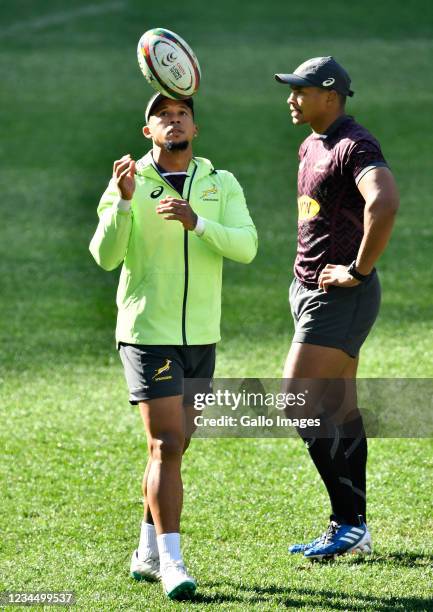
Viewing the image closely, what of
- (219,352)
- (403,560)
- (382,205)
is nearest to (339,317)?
(382,205)

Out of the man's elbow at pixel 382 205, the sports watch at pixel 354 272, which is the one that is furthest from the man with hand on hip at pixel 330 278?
the man's elbow at pixel 382 205

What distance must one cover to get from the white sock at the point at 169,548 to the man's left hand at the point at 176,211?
1.32 metres

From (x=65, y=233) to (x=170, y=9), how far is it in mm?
19164

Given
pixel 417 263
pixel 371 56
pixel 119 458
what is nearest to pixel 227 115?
pixel 371 56

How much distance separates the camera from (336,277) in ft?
18.6

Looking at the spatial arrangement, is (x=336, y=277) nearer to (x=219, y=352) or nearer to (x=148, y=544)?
(x=148, y=544)

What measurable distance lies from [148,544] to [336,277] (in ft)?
4.82

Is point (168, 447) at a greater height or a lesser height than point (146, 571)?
greater

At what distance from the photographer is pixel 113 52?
2753 cm

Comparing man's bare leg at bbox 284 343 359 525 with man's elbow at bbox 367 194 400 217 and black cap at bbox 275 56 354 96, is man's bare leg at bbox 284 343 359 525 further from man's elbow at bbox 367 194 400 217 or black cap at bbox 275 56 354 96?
black cap at bbox 275 56 354 96

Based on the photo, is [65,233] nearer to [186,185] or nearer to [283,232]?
[283,232]

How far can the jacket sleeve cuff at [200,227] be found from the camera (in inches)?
209

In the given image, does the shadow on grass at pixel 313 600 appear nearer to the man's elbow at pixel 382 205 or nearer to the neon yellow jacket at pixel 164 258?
the neon yellow jacket at pixel 164 258

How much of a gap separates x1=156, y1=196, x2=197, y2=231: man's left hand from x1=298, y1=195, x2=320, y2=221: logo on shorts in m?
0.78
